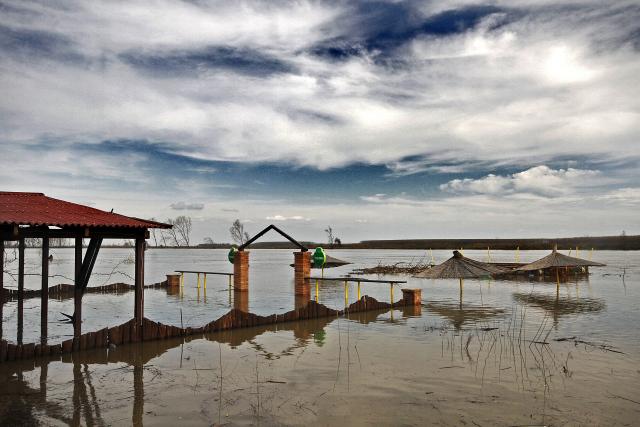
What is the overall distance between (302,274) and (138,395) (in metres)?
17.2

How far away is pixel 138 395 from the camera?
8.85 m

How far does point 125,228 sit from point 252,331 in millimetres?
5027

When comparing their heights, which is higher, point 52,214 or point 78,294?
point 52,214

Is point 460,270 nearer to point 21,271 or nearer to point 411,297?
point 411,297

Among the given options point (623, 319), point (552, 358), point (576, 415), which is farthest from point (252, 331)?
point (623, 319)

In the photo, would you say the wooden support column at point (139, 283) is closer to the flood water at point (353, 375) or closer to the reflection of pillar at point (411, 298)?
the flood water at point (353, 375)

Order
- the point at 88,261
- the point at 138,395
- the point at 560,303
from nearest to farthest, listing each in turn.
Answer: the point at 138,395, the point at 88,261, the point at 560,303

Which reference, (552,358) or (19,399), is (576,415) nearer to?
(552,358)

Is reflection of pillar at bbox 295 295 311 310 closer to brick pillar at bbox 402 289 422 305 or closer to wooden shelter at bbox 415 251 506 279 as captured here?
brick pillar at bbox 402 289 422 305

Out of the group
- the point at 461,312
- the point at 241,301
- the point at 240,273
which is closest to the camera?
the point at 461,312

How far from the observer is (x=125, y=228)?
43.6 ft

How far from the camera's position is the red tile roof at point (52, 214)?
37.4ft

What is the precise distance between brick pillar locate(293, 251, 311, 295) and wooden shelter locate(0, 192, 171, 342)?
12.5m

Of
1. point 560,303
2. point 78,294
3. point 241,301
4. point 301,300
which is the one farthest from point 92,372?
point 560,303
